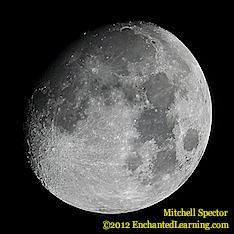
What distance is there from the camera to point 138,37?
3.01 meters

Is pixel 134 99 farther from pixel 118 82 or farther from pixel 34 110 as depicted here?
pixel 34 110

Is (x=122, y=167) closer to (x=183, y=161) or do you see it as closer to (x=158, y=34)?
(x=183, y=161)

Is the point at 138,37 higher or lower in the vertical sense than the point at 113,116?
higher

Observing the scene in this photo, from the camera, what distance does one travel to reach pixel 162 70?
116 inches

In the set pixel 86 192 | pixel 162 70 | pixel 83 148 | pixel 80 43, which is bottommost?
pixel 86 192

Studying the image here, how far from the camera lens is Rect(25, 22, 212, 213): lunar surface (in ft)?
9.39

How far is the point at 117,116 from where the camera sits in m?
2.85

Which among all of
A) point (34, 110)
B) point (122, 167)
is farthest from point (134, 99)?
point (34, 110)

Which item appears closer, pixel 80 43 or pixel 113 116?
pixel 113 116

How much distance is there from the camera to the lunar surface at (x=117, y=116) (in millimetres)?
2861

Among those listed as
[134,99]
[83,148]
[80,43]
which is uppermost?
[80,43]

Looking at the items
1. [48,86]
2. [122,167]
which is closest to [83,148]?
[122,167]

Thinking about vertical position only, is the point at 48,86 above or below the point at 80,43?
below

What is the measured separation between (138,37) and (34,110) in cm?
80
